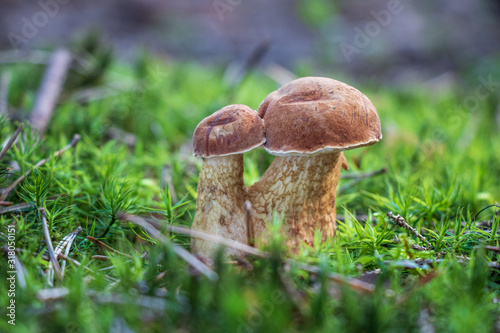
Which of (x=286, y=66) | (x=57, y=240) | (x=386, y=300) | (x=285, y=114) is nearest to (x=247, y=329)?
(x=386, y=300)

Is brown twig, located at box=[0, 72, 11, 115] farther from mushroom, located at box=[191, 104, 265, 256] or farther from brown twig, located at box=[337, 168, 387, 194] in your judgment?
brown twig, located at box=[337, 168, 387, 194]

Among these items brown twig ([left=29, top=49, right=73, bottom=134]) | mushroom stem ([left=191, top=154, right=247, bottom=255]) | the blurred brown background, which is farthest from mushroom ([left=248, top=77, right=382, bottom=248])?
the blurred brown background

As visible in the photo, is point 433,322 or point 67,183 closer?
point 433,322

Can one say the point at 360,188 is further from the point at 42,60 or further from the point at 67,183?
the point at 42,60

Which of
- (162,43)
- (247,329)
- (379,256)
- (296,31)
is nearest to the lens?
(247,329)

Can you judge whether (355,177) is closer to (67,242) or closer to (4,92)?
(67,242)

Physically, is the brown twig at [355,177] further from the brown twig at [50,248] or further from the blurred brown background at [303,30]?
the blurred brown background at [303,30]

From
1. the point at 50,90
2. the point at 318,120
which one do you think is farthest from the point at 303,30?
the point at 318,120
